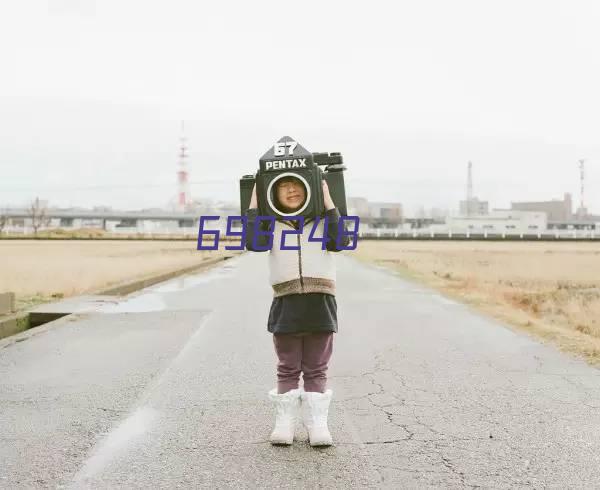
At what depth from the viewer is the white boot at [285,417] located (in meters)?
4.12

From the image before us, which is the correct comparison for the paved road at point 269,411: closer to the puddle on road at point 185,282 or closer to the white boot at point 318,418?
the white boot at point 318,418

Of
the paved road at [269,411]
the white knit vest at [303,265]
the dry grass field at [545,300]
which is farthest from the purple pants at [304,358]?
the dry grass field at [545,300]

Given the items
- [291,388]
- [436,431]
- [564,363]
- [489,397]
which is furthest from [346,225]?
[564,363]

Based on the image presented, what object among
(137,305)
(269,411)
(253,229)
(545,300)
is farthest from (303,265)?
(545,300)

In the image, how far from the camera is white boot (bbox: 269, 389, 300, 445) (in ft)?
13.5

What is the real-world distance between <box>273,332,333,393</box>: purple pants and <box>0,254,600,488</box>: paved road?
1.28ft

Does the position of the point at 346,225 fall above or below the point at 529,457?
above

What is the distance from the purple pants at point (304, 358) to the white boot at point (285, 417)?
4 cm

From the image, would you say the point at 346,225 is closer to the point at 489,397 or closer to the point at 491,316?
the point at 489,397

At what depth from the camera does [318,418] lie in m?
4.15

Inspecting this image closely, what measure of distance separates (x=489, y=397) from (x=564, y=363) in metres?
1.92

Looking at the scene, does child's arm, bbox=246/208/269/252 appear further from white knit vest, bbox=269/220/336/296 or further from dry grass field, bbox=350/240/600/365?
dry grass field, bbox=350/240/600/365

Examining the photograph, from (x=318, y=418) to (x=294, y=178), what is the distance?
1466mm

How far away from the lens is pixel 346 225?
13.3 feet
